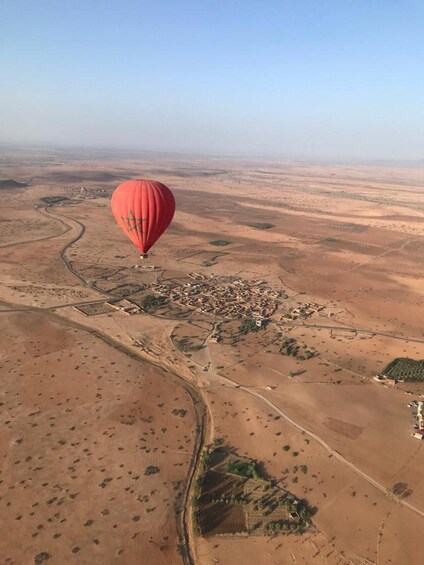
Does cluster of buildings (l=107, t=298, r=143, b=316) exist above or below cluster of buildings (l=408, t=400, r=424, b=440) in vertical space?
above

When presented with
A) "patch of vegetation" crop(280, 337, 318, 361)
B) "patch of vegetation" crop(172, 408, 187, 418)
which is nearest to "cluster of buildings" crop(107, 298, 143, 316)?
"patch of vegetation" crop(280, 337, 318, 361)

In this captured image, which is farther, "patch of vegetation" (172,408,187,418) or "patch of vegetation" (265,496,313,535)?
"patch of vegetation" (172,408,187,418)

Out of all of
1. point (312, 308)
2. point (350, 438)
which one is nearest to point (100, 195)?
point (312, 308)

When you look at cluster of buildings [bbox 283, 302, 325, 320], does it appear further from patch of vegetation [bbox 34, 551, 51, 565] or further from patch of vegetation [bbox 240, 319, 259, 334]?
patch of vegetation [bbox 34, 551, 51, 565]

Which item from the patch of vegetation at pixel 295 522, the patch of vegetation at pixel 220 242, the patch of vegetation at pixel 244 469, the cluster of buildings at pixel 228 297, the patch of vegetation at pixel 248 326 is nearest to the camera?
the patch of vegetation at pixel 295 522

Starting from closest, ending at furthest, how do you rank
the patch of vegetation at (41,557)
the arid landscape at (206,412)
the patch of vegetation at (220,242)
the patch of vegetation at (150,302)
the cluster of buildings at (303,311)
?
the patch of vegetation at (41,557) → the arid landscape at (206,412) → the cluster of buildings at (303,311) → the patch of vegetation at (150,302) → the patch of vegetation at (220,242)

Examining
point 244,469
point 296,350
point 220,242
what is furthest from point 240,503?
point 220,242

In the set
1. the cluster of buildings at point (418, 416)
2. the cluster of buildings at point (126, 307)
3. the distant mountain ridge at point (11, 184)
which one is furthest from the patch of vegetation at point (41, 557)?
the distant mountain ridge at point (11, 184)

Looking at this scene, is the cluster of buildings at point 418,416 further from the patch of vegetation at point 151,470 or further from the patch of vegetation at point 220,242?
the patch of vegetation at point 220,242
